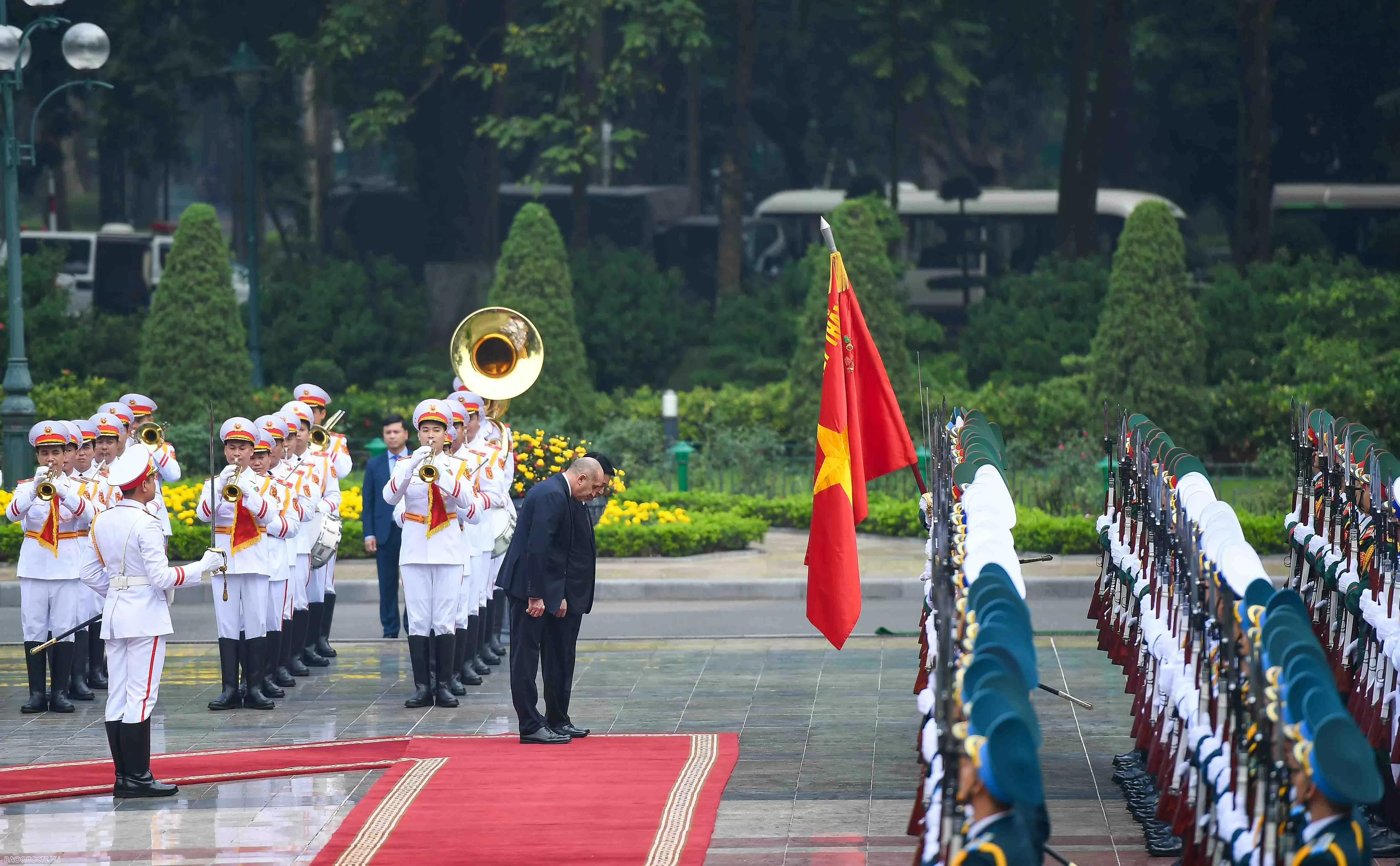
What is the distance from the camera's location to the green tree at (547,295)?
1049 inches

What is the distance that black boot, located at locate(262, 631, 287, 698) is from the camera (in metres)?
13.1

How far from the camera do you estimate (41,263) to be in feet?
95.9

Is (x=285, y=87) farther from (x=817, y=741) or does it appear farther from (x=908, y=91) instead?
(x=817, y=741)

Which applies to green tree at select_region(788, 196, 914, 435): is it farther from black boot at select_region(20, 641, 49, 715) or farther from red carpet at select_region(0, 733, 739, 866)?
red carpet at select_region(0, 733, 739, 866)

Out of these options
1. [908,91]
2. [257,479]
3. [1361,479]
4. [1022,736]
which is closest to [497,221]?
[908,91]

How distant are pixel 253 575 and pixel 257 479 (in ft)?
2.15

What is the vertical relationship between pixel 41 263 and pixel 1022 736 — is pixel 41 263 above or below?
above

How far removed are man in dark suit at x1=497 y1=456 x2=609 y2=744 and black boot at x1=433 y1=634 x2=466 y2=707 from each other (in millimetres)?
1294

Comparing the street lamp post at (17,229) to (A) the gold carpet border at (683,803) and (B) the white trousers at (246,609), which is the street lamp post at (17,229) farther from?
(A) the gold carpet border at (683,803)

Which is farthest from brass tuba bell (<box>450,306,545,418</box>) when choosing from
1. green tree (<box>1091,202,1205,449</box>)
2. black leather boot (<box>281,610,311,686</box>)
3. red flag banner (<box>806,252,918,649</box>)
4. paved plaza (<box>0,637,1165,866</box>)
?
green tree (<box>1091,202,1205,449</box>)

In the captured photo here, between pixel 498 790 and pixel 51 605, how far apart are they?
4449 millimetres

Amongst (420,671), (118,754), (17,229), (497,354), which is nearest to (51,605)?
(420,671)

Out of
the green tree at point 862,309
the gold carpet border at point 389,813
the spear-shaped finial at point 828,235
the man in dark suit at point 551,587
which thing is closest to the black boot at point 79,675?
the gold carpet border at point 389,813

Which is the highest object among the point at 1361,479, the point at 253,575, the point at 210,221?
the point at 210,221
